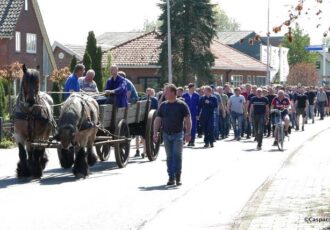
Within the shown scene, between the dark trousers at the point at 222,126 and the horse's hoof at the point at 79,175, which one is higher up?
the horse's hoof at the point at 79,175

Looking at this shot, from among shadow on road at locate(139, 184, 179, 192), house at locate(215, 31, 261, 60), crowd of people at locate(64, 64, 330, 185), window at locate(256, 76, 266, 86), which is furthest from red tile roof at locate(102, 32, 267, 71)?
shadow on road at locate(139, 184, 179, 192)

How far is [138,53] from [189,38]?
10.7m

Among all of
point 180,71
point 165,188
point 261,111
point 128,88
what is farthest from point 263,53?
point 165,188

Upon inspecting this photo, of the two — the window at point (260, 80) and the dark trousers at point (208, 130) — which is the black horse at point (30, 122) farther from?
the window at point (260, 80)

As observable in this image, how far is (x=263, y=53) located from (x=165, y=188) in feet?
207

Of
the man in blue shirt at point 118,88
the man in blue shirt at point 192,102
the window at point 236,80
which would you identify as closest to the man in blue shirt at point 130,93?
the man in blue shirt at point 118,88

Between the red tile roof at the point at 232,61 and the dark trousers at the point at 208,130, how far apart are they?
141ft

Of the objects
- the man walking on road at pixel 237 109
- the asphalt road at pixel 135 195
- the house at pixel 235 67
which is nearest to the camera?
the asphalt road at pixel 135 195

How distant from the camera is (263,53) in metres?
77.1

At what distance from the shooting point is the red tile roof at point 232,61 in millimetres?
72125

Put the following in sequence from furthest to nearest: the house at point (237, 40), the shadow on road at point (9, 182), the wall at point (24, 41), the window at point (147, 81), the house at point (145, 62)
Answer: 1. the house at point (237, 40)
2. the window at point (147, 81)
3. the house at point (145, 62)
4. the wall at point (24, 41)
5. the shadow on road at point (9, 182)

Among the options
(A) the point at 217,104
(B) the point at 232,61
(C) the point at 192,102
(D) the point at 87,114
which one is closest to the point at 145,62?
(B) the point at 232,61

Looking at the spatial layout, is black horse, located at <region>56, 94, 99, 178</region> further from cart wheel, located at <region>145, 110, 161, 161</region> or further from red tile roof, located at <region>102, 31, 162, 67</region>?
red tile roof, located at <region>102, 31, 162, 67</region>

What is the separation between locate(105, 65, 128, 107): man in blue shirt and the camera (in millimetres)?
18656
